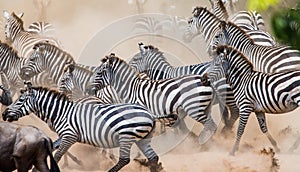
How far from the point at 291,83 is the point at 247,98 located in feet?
2.14

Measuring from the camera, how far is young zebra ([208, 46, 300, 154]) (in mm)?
7809

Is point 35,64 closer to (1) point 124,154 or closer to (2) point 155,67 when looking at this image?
(2) point 155,67

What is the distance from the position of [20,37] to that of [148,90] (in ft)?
11.1

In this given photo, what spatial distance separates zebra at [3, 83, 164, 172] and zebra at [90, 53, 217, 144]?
2.04ft

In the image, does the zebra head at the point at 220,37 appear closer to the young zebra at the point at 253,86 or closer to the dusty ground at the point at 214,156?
the young zebra at the point at 253,86

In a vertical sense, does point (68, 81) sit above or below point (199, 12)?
below

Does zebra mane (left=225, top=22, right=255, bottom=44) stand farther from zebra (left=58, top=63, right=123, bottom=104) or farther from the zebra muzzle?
the zebra muzzle

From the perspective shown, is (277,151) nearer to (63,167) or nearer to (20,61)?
(63,167)

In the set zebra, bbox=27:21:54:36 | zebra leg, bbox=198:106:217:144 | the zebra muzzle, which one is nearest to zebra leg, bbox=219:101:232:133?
zebra leg, bbox=198:106:217:144

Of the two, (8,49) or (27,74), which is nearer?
(27,74)

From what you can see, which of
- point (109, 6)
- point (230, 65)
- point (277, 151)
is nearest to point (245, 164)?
point (277, 151)

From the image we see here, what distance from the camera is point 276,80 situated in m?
7.95

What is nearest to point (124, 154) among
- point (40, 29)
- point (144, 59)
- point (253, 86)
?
point (253, 86)

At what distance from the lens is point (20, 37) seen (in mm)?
11047
